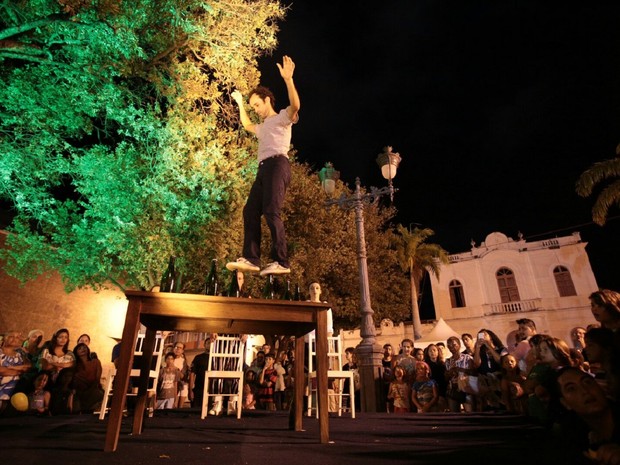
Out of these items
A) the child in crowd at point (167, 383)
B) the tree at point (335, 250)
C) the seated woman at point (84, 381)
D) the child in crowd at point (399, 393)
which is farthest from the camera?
the tree at point (335, 250)

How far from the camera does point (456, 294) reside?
90.9ft

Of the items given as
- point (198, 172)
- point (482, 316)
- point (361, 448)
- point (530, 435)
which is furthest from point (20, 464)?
point (482, 316)

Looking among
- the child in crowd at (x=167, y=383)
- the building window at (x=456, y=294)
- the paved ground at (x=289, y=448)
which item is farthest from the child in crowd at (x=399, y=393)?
the building window at (x=456, y=294)

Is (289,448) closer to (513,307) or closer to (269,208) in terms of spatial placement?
(269,208)

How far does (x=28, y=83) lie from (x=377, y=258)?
1679cm

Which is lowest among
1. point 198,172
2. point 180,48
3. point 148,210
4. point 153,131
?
point 148,210

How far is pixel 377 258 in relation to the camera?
66.8 ft

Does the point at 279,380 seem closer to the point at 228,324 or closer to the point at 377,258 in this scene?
the point at 228,324

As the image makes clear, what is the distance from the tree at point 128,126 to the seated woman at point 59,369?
266 centimetres

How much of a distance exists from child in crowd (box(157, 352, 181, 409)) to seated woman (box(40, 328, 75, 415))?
1945 millimetres

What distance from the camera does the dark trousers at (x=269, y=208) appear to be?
3.43 metres

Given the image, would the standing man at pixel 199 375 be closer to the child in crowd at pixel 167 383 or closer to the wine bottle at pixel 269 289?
the child in crowd at pixel 167 383

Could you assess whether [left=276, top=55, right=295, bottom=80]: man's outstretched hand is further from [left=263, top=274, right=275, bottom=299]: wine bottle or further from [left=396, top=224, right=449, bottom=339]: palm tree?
[left=396, top=224, right=449, bottom=339]: palm tree

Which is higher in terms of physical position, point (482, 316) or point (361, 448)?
point (482, 316)
